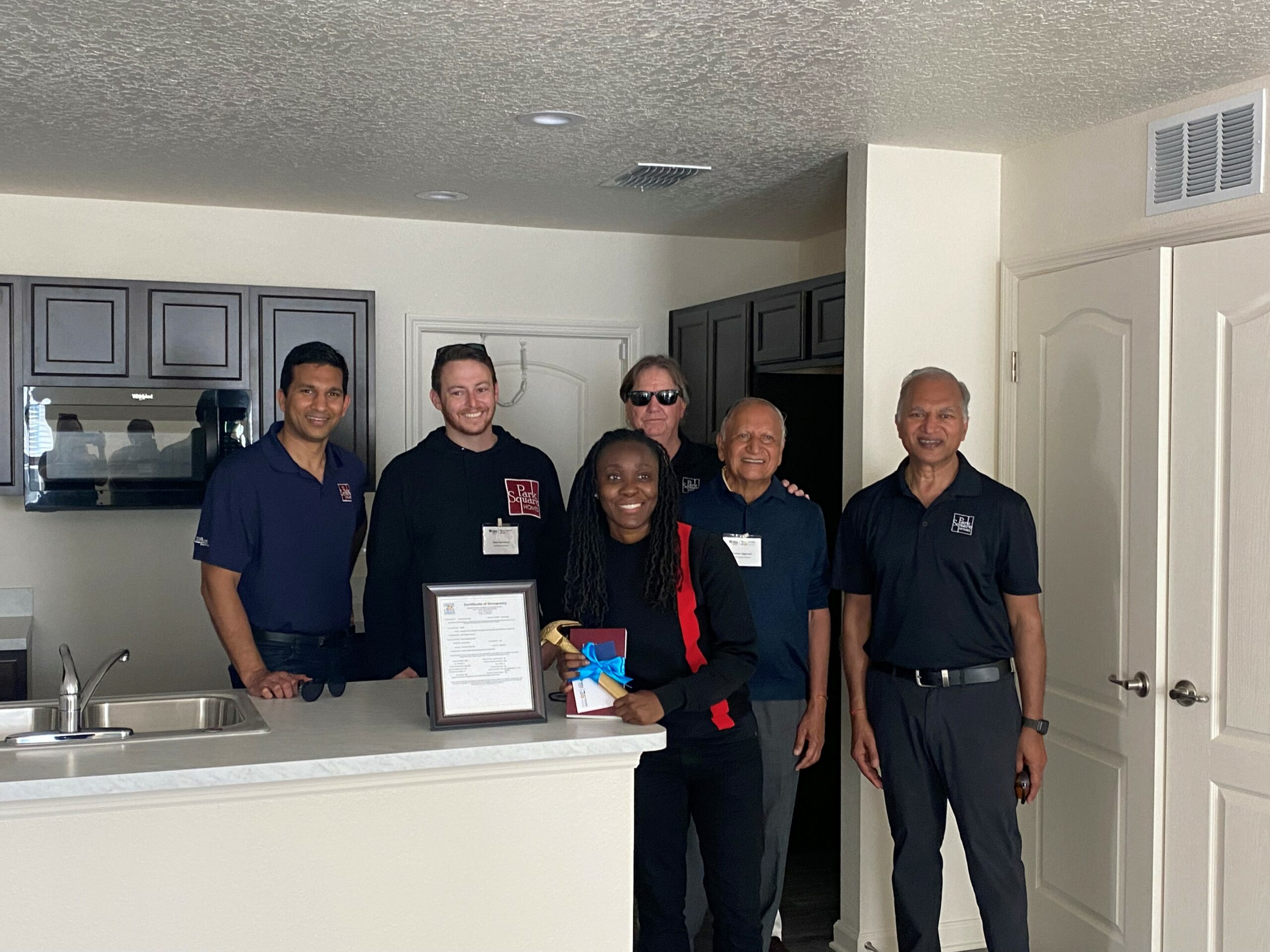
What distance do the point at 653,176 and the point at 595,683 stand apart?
7.47 ft

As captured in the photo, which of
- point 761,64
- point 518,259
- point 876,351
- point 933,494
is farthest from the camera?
point 518,259

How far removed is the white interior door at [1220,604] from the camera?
2934mm

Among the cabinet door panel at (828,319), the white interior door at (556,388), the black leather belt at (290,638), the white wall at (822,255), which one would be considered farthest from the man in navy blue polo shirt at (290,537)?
the white wall at (822,255)

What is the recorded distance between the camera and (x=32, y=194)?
455cm

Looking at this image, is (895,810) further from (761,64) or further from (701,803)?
(761,64)

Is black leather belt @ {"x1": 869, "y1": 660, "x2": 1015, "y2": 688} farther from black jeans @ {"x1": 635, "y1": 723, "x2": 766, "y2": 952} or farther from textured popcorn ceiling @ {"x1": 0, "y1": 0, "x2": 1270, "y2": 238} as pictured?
textured popcorn ceiling @ {"x1": 0, "y1": 0, "x2": 1270, "y2": 238}

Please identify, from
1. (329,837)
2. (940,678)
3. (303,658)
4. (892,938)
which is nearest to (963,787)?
(940,678)

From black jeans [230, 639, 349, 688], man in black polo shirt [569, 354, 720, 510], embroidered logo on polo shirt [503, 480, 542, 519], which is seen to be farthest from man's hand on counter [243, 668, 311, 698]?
man in black polo shirt [569, 354, 720, 510]

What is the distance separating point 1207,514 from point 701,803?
1.51m

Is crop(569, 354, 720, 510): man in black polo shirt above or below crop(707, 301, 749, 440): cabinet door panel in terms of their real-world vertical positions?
below

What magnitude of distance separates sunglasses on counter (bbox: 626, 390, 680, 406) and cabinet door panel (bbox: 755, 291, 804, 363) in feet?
2.94

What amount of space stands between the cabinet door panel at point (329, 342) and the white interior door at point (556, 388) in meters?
0.53

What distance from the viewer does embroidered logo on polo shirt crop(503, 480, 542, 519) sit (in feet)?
11.1

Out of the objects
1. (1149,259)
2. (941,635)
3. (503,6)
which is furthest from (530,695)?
(1149,259)
